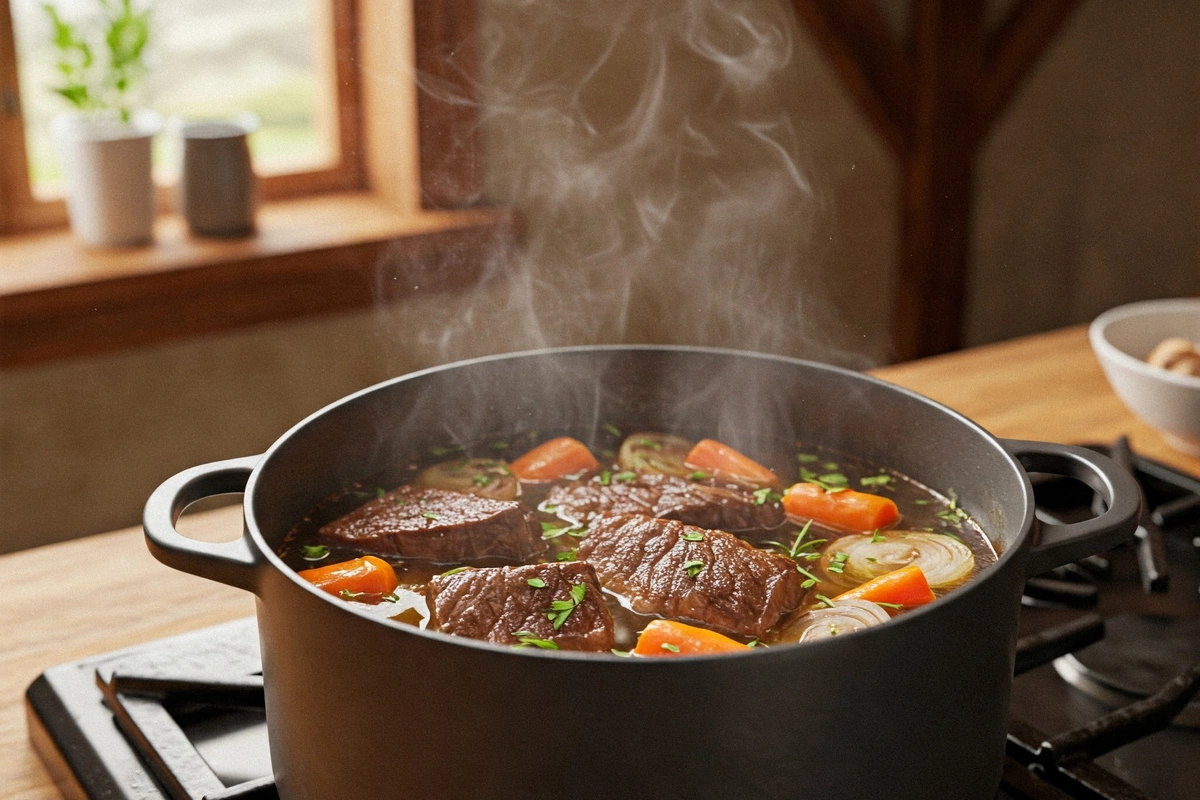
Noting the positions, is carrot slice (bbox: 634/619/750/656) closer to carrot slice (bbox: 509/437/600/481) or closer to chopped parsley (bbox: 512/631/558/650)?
chopped parsley (bbox: 512/631/558/650)

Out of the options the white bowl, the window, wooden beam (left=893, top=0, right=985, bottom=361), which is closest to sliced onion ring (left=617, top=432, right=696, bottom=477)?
the white bowl

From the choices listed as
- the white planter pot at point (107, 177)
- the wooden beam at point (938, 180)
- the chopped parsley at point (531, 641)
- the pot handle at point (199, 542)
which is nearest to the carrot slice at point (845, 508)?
the chopped parsley at point (531, 641)

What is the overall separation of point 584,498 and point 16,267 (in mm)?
2534

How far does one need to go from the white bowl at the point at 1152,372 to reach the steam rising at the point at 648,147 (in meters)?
0.91

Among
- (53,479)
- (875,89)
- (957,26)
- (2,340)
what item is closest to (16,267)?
(2,340)

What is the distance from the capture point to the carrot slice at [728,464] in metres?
1.55

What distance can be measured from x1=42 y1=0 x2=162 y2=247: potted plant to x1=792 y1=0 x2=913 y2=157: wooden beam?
7.60 ft

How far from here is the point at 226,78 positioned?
3957 millimetres

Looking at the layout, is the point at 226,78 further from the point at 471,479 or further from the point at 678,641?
the point at 678,641

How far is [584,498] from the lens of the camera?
1505 mm

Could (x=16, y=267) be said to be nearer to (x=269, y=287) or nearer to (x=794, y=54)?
(x=269, y=287)

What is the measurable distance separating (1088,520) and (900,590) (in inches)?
8.9

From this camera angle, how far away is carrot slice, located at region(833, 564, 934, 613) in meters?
1.24

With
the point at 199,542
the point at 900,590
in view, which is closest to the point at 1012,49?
the point at 900,590
